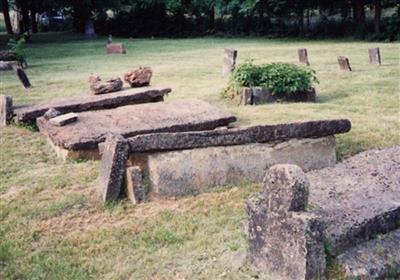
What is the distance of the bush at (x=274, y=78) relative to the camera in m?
10.3

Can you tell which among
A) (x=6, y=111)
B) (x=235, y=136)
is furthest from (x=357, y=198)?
(x=6, y=111)

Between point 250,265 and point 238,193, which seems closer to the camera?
point 250,265

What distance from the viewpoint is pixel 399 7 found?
2655 centimetres

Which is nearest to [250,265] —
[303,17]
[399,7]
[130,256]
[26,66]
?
[130,256]

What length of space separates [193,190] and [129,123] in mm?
1961

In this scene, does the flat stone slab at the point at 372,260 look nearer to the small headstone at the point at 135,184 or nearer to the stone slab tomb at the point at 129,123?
the small headstone at the point at 135,184

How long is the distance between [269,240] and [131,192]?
1.90 meters

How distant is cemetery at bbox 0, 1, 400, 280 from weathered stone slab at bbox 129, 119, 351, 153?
0.01 metres

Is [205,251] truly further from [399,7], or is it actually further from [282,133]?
[399,7]

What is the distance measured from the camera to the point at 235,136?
561 cm

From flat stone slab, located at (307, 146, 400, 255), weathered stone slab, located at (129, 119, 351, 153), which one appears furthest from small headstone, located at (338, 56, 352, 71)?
flat stone slab, located at (307, 146, 400, 255)

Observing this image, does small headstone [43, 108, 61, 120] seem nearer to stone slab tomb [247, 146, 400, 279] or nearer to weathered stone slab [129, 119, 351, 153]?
weathered stone slab [129, 119, 351, 153]

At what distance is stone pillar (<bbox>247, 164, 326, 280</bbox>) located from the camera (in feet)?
11.9

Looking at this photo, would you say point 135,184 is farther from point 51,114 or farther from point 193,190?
point 51,114
